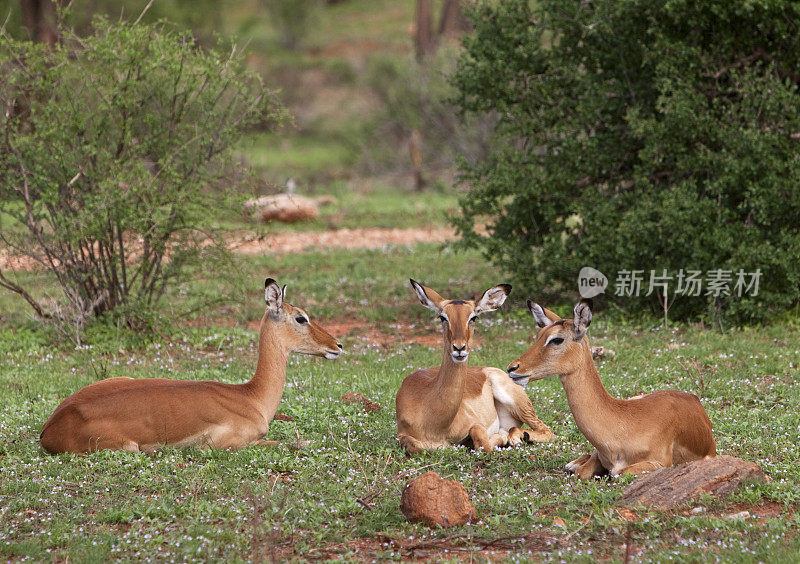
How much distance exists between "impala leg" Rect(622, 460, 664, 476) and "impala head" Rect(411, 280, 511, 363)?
1357 mm

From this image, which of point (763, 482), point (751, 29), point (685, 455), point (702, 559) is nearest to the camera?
point (702, 559)

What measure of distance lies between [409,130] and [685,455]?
25.9m

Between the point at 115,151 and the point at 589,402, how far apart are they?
24.7 ft

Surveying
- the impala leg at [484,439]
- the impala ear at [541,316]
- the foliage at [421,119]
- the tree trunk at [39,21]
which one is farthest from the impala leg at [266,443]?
the foliage at [421,119]

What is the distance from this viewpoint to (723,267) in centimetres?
1250

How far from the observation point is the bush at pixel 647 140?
12.5 meters

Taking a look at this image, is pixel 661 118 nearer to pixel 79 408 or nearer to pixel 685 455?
pixel 685 455

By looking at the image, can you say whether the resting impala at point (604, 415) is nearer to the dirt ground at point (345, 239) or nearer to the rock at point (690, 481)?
the rock at point (690, 481)

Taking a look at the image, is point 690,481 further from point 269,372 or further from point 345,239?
point 345,239

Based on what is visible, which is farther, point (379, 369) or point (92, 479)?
point (379, 369)

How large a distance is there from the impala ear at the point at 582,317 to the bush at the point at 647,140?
5.96 meters

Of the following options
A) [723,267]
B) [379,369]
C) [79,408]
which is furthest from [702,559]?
[723,267]

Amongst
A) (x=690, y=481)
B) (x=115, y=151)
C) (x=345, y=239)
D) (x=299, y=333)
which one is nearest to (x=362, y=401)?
(x=299, y=333)

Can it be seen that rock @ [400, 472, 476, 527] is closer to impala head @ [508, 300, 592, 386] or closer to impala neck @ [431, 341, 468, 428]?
impala head @ [508, 300, 592, 386]
